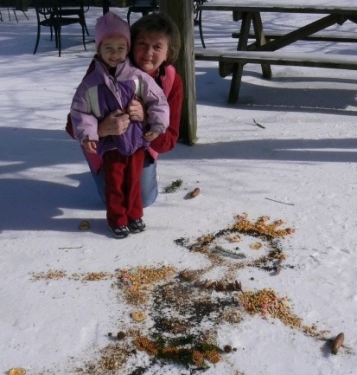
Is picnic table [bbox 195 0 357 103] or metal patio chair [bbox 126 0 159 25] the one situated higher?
picnic table [bbox 195 0 357 103]

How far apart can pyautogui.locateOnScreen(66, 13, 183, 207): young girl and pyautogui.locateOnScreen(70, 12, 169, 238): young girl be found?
50 mm

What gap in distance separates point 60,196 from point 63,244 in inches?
25.1

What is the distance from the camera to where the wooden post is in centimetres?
447

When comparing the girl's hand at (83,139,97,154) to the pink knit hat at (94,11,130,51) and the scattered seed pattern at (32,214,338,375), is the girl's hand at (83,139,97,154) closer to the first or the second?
the pink knit hat at (94,11,130,51)

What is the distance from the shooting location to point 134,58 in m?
3.24

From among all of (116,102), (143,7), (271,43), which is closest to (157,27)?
(116,102)

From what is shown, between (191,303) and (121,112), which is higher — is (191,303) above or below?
below

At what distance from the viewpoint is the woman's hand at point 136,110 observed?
3.18 metres

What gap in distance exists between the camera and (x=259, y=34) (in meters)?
6.73

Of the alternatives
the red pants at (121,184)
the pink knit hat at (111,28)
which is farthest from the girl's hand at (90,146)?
the pink knit hat at (111,28)

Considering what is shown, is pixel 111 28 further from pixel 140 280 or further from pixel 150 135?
pixel 140 280

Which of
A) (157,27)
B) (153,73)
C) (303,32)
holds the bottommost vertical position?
(303,32)

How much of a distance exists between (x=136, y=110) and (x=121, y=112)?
2.9 inches

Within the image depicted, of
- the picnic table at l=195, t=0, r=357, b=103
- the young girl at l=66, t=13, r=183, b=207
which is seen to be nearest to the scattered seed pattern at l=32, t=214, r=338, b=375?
the young girl at l=66, t=13, r=183, b=207
